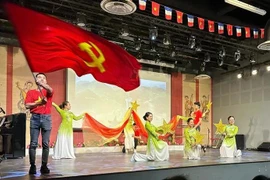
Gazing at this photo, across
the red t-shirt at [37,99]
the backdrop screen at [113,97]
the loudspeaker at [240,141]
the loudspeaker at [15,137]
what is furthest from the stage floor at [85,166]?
the loudspeaker at [240,141]

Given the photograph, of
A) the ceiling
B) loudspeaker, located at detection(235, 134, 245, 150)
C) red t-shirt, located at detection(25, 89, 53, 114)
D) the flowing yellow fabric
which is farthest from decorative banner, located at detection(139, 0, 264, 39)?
loudspeaker, located at detection(235, 134, 245, 150)

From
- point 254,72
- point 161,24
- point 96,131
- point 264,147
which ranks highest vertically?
point 161,24

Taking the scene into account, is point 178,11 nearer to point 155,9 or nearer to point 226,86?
point 155,9

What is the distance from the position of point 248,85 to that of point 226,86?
115 cm

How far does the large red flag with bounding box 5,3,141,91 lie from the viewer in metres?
3.24

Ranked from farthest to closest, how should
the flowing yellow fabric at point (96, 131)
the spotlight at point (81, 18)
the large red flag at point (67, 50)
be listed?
the flowing yellow fabric at point (96, 131) < the spotlight at point (81, 18) < the large red flag at point (67, 50)

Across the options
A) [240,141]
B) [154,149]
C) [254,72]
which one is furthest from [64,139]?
[254,72]

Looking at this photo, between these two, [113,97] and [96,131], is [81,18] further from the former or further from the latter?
[113,97]

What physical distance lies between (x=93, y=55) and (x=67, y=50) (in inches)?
14.7

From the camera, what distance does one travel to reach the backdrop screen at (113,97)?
1062 cm

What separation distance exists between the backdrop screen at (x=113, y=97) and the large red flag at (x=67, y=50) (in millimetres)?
6495

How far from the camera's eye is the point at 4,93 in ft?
31.2

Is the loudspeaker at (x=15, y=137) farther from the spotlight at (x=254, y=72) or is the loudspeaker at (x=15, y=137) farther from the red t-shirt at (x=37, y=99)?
the spotlight at (x=254, y=72)

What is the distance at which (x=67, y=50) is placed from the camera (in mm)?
3691
